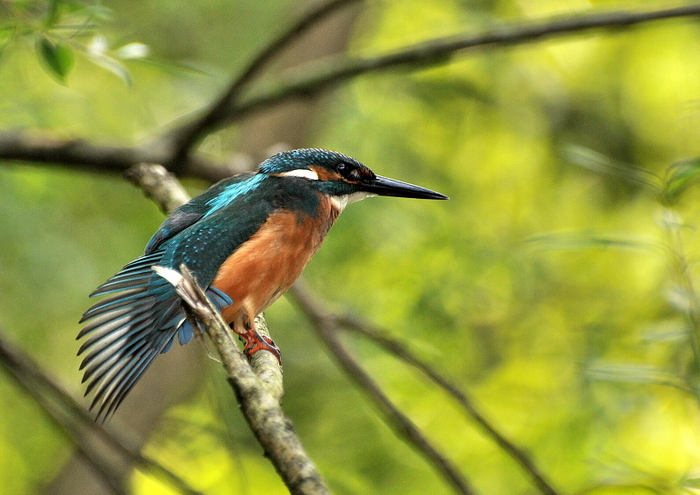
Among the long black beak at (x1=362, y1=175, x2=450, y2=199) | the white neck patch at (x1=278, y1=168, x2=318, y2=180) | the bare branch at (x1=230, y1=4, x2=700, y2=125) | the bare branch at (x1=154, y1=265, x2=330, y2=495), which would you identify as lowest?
the bare branch at (x1=154, y1=265, x2=330, y2=495)

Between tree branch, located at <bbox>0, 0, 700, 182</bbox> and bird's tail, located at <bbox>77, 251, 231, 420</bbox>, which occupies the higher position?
tree branch, located at <bbox>0, 0, 700, 182</bbox>

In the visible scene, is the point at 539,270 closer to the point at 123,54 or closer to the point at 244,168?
the point at 244,168

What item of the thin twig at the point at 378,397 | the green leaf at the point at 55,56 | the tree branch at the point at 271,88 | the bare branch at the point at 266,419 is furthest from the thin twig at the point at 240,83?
the bare branch at the point at 266,419

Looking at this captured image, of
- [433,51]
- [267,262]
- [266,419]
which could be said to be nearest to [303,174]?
[267,262]

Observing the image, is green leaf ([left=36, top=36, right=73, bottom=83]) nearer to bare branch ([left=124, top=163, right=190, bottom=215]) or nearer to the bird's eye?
bare branch ([left=124, top=163, right=190, bottom=215])

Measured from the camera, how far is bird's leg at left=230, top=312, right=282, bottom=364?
2570mm

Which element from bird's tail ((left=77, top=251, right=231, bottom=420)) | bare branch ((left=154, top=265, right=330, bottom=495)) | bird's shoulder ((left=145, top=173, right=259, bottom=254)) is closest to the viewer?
bare branch ((left=154, top=265, right=330, bottom=495))

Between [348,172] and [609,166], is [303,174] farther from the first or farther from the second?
[609,166]

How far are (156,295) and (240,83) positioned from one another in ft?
4.24

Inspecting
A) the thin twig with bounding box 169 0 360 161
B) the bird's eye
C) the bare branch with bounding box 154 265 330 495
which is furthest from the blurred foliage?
the bare branch with bounding box 154 265 330 495

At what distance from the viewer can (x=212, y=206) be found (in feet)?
9.96

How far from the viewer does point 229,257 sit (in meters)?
2.84

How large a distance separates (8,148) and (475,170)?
3.53 metres

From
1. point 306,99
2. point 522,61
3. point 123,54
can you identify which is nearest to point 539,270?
point 306,99
